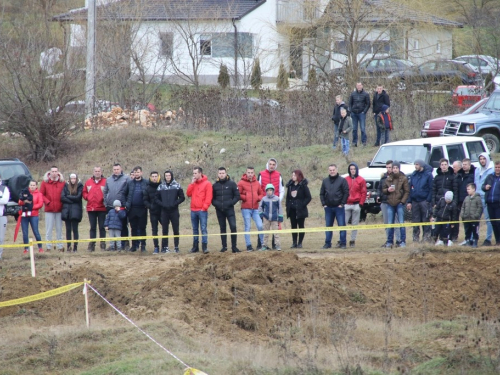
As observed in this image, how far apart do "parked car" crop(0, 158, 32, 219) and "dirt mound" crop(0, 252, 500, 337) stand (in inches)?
220

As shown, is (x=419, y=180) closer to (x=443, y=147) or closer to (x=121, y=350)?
(x=443, y=147)

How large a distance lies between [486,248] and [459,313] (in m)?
2.86

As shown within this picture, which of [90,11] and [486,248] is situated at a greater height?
[90,11]

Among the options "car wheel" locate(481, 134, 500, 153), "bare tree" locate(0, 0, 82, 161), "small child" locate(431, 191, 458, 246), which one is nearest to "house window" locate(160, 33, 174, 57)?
"bare tree" locate(0, 0, 82, 161)

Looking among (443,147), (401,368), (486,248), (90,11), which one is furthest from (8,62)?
(401,368)

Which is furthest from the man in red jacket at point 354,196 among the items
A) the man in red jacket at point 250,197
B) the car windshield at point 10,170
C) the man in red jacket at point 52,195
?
the car windshield at point 10,170

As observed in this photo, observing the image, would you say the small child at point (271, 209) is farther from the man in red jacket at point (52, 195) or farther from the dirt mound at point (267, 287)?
the man in red jacket at point (52, 195)

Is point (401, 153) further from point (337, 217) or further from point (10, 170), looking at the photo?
point (10, 170)

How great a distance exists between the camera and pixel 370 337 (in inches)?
427

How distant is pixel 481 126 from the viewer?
74.7 ft

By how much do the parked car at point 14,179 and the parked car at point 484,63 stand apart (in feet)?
69.8

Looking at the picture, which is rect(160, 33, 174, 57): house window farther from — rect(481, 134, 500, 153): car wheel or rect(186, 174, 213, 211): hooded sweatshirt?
rect(186, 174, 213, 211): hooded sweatshirt

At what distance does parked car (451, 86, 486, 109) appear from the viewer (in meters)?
29.5

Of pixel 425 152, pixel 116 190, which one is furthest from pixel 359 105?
pixel 116 190
